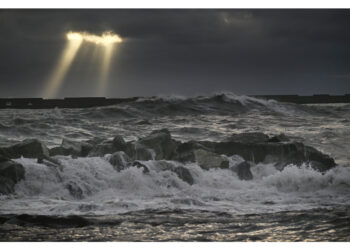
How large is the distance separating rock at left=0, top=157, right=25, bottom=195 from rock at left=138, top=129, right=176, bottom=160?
249cm

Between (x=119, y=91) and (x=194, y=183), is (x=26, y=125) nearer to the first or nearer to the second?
(x=119, y=91)

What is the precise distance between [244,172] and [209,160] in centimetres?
68

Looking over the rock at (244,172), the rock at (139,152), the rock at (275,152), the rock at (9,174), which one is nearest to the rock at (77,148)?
the rock at (139,152)

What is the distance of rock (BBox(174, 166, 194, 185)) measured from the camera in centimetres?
781

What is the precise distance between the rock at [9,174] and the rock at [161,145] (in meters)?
2.49

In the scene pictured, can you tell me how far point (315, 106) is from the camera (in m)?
10.2

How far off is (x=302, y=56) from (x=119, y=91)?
9.80ft

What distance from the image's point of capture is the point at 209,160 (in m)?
8.59

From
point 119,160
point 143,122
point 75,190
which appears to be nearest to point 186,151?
point 119,160

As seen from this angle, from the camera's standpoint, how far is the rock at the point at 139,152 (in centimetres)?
886

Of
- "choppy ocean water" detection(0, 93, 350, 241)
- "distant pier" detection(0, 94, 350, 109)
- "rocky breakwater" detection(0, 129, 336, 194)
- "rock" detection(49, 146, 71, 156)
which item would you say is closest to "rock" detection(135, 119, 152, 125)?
"choppy ocean water" detection(0, 93, 350, 241)

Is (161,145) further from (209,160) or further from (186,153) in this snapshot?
(209,160)

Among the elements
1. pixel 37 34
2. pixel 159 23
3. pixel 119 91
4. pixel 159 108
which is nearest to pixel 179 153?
pixel 119 91

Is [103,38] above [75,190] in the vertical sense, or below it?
above
